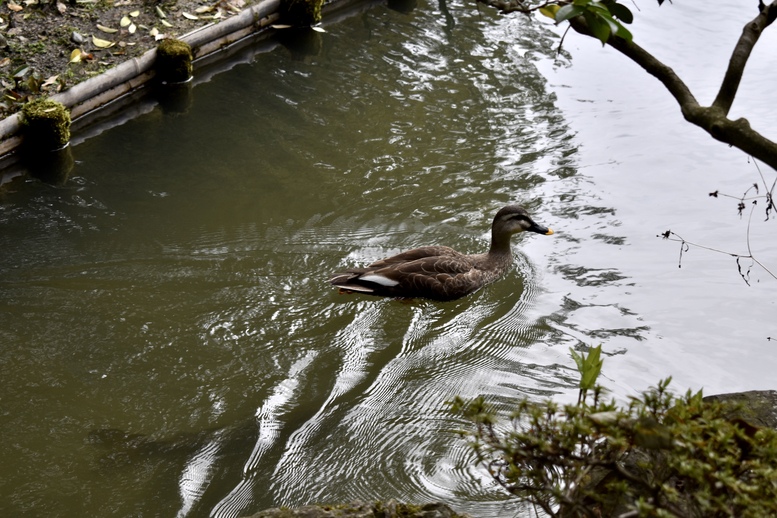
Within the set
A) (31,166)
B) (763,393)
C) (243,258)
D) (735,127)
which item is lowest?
(31,166)

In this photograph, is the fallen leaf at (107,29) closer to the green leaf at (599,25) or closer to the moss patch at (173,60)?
the moss patch at (173,60)

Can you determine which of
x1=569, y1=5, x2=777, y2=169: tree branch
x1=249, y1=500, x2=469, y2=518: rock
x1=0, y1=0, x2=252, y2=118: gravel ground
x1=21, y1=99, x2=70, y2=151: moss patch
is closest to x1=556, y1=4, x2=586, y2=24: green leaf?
x1=569, y1=5, x2=777, y2=169: tree branch

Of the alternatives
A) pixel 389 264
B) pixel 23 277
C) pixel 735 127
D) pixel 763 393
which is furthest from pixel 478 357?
pixel 23 277

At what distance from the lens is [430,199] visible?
762 centimetres

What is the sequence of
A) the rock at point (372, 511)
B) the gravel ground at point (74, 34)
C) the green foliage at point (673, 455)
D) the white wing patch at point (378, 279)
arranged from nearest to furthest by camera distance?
1. the green foliage at point (673, 455)
2. the rock at point (372, 511)
3. the white wing patch at point (378, 279)
4. the gravel ground at point (74, 34)

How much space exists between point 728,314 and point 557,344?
4.94 ft

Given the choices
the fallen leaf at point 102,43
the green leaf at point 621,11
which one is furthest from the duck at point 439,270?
the fallen leaf at point 102,43

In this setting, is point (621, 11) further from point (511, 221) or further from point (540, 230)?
point (540, 230)

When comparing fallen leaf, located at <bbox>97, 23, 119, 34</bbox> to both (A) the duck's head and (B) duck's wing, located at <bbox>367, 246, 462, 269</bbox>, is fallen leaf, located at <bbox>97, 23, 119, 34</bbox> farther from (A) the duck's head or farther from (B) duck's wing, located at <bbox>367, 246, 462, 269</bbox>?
(A) the duck's head

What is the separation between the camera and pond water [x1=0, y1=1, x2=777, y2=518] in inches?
195

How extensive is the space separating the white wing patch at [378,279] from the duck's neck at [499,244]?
100cm

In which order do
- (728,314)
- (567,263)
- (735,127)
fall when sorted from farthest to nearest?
(567,263) < (728,314) < (735,127)

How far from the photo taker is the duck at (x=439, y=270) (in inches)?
248

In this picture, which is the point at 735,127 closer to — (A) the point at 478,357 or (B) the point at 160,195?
(A) the point at 478,357
